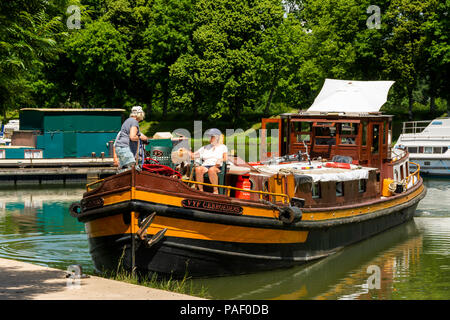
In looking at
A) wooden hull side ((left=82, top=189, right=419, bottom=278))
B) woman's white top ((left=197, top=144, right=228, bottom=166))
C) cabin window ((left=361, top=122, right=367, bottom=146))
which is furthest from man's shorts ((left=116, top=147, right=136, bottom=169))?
cabin window ((left=361, top=122, right=367, bottom=146))

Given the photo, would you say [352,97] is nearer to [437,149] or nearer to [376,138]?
[376,138]

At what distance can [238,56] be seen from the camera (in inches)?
2482

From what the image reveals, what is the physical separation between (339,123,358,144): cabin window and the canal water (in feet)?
10.4

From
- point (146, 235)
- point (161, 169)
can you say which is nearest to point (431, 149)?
point (161, 169)

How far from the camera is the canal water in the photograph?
15.0m

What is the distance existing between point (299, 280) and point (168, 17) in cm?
5652

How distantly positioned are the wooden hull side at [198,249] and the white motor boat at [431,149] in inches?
1133

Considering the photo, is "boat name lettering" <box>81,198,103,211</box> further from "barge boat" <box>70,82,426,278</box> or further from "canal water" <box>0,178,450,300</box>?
"canal water" <box>0,178,450,300</box>

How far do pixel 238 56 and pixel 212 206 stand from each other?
4986 cm

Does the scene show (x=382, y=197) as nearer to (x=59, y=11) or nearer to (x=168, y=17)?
(x=59, y=11)

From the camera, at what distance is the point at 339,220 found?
18.2 meters

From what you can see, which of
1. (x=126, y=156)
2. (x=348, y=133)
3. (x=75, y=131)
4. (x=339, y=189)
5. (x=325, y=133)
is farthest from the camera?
(x=75, y=131)

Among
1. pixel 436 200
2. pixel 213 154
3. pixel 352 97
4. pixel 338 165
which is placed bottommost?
pixel 436 200

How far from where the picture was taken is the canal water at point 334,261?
15023mm
